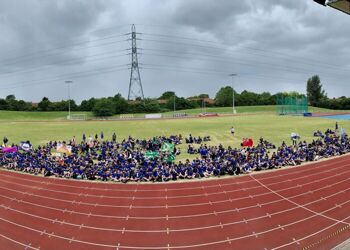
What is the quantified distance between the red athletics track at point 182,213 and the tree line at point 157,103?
2765 inches

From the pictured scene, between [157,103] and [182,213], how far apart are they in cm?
9160

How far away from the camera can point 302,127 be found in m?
51.4

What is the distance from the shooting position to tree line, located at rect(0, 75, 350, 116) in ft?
319

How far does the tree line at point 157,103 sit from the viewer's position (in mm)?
97244

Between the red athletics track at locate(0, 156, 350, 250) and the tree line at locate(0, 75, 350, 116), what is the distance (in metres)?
70.2

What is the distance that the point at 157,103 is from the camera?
107500 millimetres

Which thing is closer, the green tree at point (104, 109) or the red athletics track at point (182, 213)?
the red athletics track at point (182, 213)

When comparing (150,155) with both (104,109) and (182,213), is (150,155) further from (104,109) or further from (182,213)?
(104,109)

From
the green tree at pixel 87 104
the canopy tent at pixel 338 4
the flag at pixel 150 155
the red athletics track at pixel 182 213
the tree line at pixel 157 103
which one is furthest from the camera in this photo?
the green tree at pixel 87 104

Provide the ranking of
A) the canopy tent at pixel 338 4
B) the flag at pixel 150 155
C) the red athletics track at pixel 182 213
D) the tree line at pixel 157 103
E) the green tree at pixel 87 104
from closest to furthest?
1. the canopy tent at pixel 338 4
2. the red athletics track at pixel 182 213
3. the flag at pixel 150 155
4. the tree line at pixel 157 103
5. the green tree at pixel 87 104

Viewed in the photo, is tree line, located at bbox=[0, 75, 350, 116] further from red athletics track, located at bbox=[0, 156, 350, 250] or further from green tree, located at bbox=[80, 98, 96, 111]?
red athletics track, located at bbox=[0, 156, 350, 250]

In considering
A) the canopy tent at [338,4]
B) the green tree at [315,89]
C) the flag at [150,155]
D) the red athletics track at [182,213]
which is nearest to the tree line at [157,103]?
the green tree at [315,89]

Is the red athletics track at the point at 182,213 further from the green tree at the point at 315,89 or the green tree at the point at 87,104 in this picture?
the green tree at the point at 315,89

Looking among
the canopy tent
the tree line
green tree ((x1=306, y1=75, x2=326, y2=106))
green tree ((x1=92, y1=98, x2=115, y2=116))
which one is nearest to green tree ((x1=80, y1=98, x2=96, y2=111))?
the tree line
